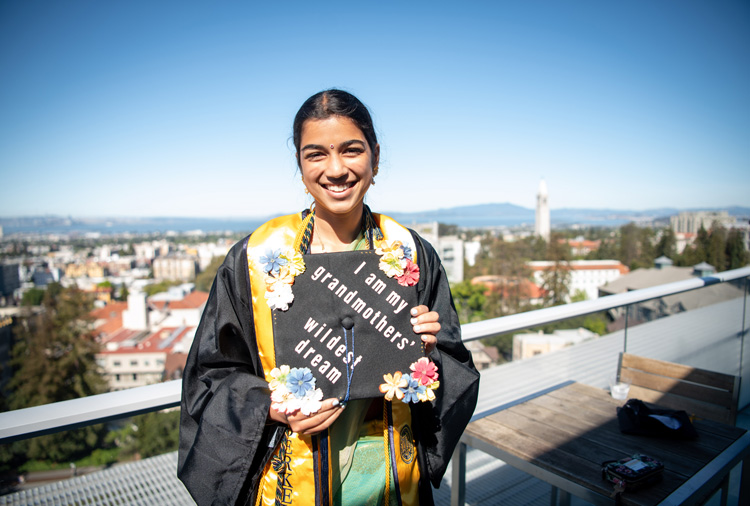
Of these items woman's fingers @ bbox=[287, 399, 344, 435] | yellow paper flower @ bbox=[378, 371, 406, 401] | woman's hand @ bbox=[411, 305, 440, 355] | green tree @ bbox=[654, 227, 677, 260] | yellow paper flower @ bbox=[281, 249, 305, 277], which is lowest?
green tree @ bbox=[654, 227, 677, 260]

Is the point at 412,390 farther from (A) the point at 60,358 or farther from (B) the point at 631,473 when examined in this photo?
(A) the point at 60,358

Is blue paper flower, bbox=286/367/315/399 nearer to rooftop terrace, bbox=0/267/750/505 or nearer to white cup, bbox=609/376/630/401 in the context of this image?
rooftop terrace, bbox=0/267/750/505

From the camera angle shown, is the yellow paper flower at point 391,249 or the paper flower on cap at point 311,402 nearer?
the paper flower on cap at point 311,402

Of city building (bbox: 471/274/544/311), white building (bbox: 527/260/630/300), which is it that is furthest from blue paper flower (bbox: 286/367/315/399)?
white building (bbox: 527/260/630/300)

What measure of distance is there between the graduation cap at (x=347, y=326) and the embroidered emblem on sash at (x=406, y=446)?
254mm

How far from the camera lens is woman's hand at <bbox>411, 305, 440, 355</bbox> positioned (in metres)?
1.15

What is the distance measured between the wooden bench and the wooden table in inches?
10.6

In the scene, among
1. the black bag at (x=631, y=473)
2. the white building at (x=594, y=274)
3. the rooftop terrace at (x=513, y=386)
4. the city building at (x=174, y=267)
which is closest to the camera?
the rooftop terrace at (x=513, y=386)

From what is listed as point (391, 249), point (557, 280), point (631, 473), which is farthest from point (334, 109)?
point (557, 280)

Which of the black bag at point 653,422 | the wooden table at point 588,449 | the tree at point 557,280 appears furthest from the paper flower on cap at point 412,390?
the tree at point 557,280

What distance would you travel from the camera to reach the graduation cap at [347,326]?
109 cm

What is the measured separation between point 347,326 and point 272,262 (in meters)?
0.26

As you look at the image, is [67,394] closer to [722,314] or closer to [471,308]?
[722,314]

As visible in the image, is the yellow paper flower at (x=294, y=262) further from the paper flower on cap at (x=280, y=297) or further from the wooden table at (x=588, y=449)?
the wooden table at (x=588, y=449)
